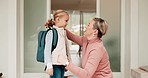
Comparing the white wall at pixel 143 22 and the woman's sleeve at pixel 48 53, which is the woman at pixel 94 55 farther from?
the white wall at pixel 143 22

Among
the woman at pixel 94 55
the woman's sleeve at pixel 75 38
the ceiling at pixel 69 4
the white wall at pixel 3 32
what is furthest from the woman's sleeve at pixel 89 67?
the ceiling at pixel 69 4

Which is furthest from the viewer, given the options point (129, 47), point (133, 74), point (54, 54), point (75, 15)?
point (75, 15)

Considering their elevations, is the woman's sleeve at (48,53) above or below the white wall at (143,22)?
below

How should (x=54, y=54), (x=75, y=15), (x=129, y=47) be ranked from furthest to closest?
(x=75, y=15)
(x=129, y=47)
(x=54, y=54)

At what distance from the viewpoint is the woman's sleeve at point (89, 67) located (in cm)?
178

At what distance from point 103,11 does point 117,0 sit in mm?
234

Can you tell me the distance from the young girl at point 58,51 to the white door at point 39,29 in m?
1.09

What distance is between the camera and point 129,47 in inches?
117

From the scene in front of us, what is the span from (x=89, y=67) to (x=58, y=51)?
275 millimetres

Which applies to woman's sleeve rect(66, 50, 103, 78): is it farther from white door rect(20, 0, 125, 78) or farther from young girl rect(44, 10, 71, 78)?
white door rect(20, 0, 125, 78)

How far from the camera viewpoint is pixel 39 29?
3.06 metres

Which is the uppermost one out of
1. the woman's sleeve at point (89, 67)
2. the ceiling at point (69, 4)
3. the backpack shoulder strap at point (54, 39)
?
the ceiling at point (69, 4)

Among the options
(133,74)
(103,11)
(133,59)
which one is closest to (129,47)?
(133,59)

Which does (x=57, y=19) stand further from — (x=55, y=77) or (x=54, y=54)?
(x=55, y=77)
